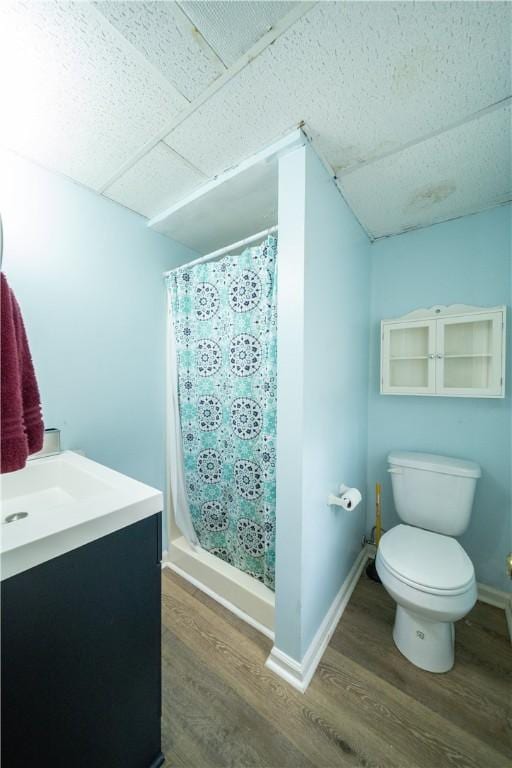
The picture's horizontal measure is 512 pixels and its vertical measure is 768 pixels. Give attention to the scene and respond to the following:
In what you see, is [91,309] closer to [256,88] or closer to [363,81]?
[256,88]

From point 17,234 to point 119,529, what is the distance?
4.29ft

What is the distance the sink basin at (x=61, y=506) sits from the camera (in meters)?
0.55

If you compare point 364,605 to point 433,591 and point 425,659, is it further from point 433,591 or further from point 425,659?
point 433,591

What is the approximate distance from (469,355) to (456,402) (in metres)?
0.28

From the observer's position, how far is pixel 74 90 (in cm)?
88

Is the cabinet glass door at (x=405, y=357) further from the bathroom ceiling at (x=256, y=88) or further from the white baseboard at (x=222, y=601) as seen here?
the white baseboard at (x=222, y=601)

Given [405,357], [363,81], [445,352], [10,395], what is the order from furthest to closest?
1. [405,357]
2. [445,352]
3. [363,81]
4. [10,395]

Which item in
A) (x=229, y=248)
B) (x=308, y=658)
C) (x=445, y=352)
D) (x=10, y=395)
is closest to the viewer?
(x=10, y=395)

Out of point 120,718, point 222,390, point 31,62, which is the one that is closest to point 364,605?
point 120,718

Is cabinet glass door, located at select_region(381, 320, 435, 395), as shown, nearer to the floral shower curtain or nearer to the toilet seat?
the toilet seat

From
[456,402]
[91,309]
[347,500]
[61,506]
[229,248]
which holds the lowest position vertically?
[347,500]

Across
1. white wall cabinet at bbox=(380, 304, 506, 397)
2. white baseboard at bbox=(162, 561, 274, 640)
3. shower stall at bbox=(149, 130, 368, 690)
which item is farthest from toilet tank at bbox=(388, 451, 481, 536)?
white baseboard at bbox=(162, 561, 274, 640)

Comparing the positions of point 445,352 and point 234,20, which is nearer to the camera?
point 234,20

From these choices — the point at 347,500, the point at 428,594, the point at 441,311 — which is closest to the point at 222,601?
the point at 347,500
